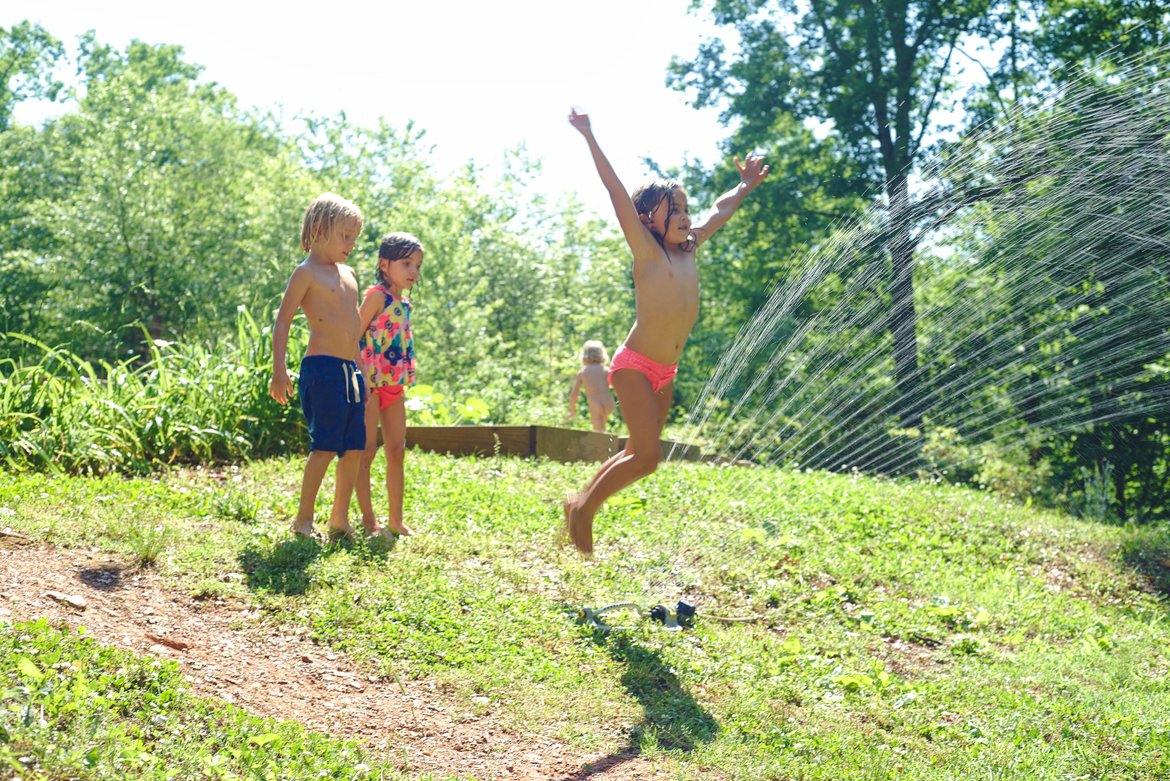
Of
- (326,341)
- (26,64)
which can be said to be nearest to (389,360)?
(326,341)

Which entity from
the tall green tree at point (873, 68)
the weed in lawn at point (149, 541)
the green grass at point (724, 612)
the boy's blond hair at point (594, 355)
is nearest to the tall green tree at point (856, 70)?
the tall green tree at point (873, 68)

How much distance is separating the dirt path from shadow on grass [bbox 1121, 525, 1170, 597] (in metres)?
5.07

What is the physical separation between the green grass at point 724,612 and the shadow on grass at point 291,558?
0.01 m

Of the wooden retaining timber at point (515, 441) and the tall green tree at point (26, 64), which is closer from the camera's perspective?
the wooden retaining timber at point (515, 441)

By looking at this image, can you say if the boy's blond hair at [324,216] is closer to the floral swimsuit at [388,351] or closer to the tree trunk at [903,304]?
the floral swimsuit at [388,351]

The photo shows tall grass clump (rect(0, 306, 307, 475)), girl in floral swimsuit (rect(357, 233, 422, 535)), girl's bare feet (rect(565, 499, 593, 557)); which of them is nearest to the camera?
girl's bare feet (rect(565, 499, 593, 557))

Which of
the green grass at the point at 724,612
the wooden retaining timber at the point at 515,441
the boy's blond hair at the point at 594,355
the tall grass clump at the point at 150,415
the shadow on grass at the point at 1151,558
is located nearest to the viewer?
the green grass at the point at 724,612

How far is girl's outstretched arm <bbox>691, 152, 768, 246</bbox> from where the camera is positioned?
5.04 metres

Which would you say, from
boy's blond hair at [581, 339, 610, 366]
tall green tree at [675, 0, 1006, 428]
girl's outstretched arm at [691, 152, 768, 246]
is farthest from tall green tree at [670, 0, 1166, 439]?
girl's outstretched arm at [691, 152, 768, 246]

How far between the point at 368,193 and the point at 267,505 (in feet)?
75.5

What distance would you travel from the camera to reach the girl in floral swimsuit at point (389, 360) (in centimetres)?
562

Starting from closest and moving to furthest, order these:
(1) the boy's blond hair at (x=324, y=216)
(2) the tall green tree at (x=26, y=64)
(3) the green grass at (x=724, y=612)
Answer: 1. (3) the green grass at (x=724, y=612)
2. (1) the boy's blond hair at (x=324, y=216)
3. (2) the tall green tree at (x=26, y=64)

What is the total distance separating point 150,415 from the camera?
279 inches

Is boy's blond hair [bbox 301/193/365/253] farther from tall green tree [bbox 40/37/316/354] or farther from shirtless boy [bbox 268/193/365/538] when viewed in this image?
tall green tree [bbox 40/37/316/354]
